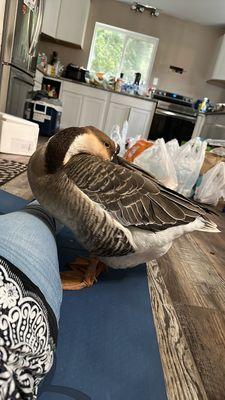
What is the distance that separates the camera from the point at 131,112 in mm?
5090

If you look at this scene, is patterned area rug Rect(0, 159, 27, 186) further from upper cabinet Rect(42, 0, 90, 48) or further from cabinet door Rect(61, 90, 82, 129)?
upper cabinet Rect(42, 0, 90, 48)

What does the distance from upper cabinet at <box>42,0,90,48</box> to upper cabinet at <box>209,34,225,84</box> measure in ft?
7.76

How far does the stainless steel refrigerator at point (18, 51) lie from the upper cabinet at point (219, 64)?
3.28 meters

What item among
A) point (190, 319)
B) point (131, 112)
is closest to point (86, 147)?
point (190, 319)

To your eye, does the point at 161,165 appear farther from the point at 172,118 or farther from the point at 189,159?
the point at 172,118

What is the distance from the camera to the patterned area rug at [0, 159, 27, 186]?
1572 mm

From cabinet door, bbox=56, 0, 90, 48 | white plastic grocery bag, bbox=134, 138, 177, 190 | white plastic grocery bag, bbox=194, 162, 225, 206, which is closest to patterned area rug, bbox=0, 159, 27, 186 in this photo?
white plastic grocery bag, bbox=134, 138, 177, 190

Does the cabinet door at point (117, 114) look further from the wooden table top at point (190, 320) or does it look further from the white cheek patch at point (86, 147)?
the white cheek patch at point (86, 147)

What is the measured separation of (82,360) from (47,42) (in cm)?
567

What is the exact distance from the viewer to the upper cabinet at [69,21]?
4.72 meters

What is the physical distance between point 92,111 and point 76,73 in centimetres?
66

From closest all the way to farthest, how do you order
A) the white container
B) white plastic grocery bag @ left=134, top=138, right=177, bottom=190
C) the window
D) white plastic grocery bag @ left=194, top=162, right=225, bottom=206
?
white plastic grocery bag @ left=134, top=138, right=177, bottom=190, the white container, white plastic grocery bag @ left=194, top=162, right=225, bottom=206, the window

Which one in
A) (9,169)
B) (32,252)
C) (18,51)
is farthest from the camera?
(18,51)

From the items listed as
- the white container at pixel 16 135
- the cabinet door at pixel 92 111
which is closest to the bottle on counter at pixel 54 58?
the cabinet door at pixel 92 111
